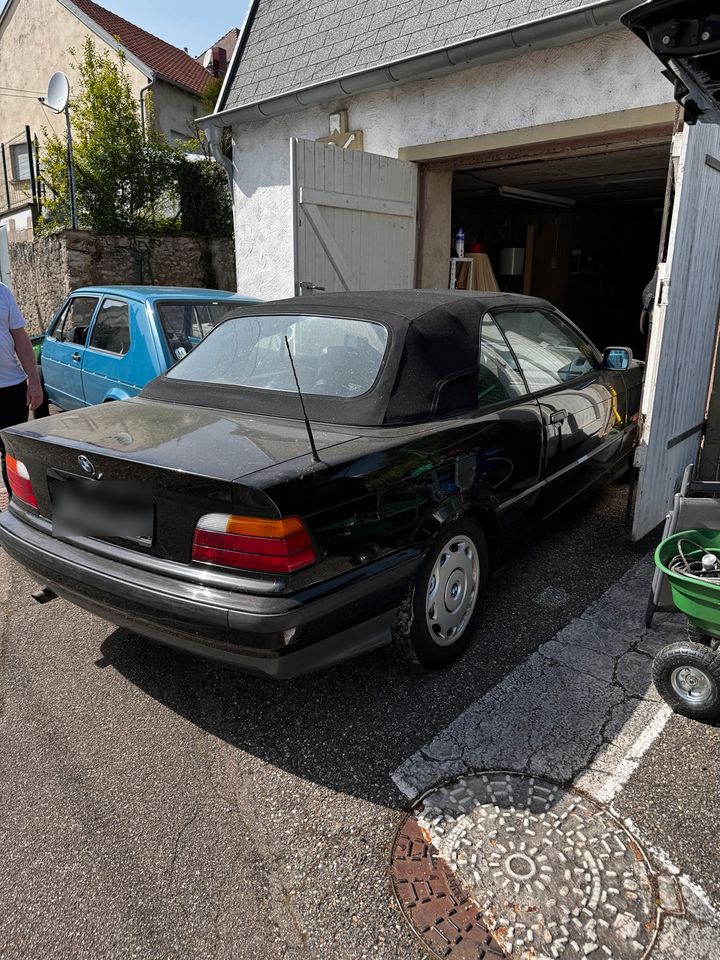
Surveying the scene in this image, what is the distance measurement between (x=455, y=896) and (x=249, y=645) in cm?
96

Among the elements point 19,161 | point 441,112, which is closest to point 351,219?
point 441,112

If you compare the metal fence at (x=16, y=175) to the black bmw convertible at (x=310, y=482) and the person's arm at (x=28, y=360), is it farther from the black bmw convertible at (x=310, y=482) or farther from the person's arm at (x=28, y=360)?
the black bmw convertible at (x=310, y=482)

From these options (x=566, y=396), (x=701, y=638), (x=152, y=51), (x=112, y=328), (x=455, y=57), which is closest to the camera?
(x=701, y=638)

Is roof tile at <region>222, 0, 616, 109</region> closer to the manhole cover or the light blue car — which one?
the light blue car

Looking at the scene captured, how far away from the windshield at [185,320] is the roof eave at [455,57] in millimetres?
3128

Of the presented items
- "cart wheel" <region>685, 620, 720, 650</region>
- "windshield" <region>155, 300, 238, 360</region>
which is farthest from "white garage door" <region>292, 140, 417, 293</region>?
"cart wheel" <region>685, 620, 720, 650</region>

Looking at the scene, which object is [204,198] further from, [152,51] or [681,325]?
[152,51]

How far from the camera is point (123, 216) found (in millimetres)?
12984

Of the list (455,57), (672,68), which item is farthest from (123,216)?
(672,68)

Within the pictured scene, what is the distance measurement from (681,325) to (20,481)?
3.85 meters

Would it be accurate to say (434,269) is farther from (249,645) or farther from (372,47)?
(249,645)

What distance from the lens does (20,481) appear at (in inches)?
121

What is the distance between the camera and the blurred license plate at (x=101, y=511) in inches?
100

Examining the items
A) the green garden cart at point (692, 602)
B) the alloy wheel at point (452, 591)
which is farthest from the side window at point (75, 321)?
the green garden cart at point (692, 602)
